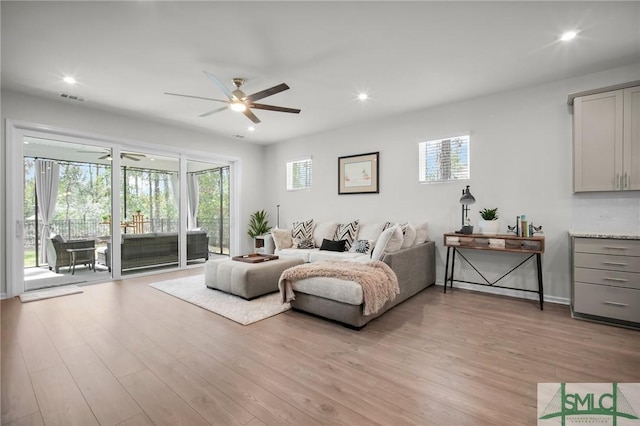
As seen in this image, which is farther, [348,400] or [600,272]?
[600,272]

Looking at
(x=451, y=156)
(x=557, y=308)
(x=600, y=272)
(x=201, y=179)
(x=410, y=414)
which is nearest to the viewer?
(x=410, y=414)

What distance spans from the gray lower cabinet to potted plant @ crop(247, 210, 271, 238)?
221 inches

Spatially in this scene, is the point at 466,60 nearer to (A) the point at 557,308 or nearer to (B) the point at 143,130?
(A) the point at 557,308

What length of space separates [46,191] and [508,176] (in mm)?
6950

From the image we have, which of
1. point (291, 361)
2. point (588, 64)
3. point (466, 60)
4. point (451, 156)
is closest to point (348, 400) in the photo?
point (291, 361)

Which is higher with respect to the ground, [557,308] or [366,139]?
[366,139]

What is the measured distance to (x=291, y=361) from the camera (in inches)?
91.0

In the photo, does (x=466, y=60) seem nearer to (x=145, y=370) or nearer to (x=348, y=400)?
(x=348, y=400)

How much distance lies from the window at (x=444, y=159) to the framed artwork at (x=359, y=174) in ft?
2.74

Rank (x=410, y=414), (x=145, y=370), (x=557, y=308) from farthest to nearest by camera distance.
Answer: (x=557, y=308)
(x=145, y=370)
(x=410, y=414)

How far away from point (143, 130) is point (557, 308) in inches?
272

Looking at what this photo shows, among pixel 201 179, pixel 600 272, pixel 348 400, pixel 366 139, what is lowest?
pixel 348 400

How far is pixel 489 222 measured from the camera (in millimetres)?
3961

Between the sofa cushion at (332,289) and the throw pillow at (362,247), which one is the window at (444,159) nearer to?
the throw pillow at (362,247)
